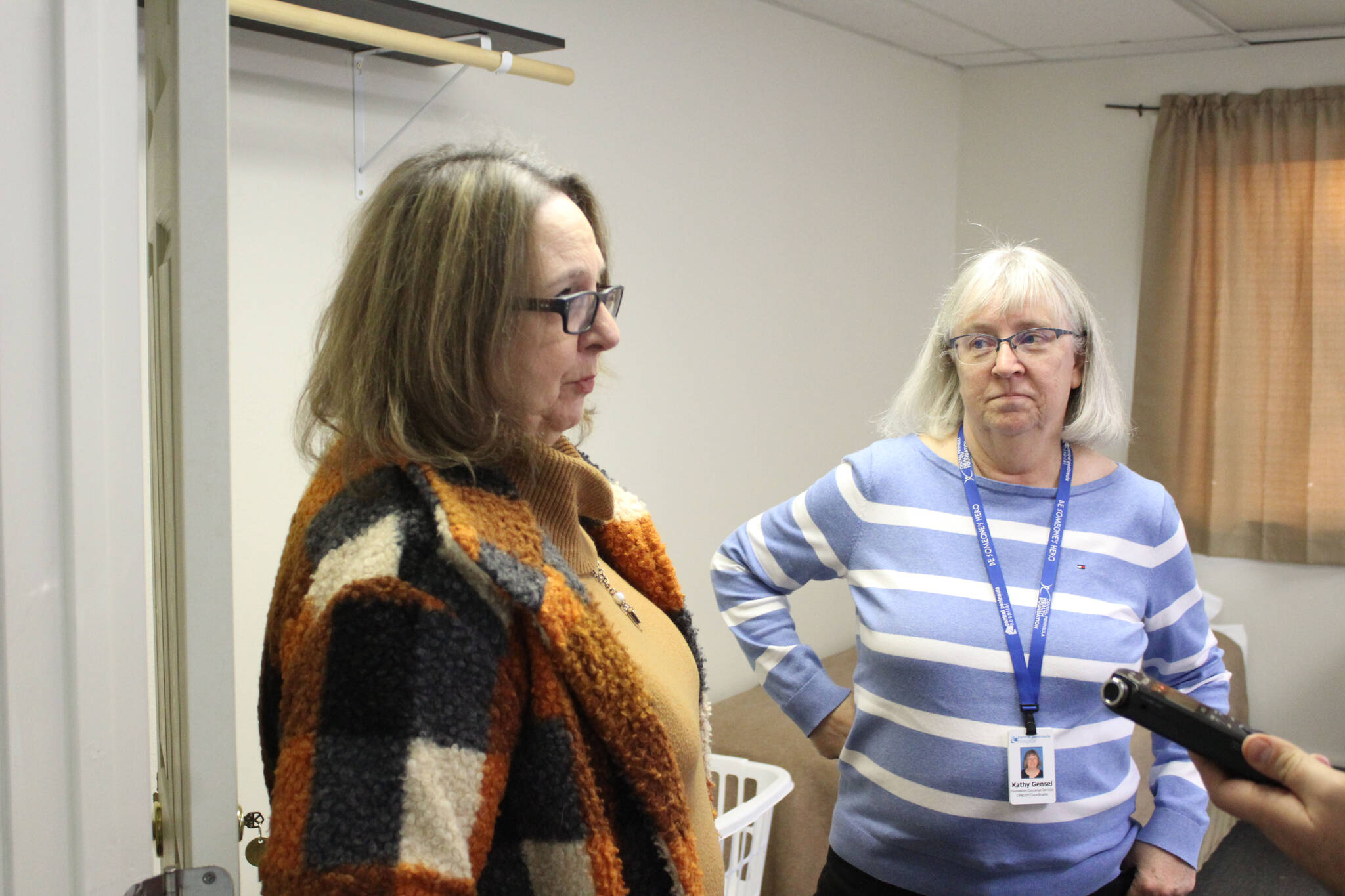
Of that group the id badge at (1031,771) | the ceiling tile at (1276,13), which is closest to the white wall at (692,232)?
the id badge at (1031,771)

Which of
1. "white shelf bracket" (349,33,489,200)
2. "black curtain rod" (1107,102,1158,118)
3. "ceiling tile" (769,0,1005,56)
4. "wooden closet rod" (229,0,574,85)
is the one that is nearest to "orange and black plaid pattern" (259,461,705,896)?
"wooden closet rod" (229,0,574,85)

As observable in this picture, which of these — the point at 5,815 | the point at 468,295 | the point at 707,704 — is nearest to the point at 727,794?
the point at 707,704

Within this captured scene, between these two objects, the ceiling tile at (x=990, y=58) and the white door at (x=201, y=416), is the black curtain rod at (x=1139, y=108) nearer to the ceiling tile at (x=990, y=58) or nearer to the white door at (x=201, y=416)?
the ceiling tile at (x=990, y=58)

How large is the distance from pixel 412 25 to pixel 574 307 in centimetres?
136

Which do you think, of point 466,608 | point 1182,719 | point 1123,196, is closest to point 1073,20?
point 1123,196

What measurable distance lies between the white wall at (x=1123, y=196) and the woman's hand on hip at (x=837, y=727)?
303cm

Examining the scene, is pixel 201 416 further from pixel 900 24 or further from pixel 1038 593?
pixel 900 24

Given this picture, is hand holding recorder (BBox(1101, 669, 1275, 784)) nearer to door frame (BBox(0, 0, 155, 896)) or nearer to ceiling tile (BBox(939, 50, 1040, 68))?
door frame (BBox(0, 0, 155, 896))

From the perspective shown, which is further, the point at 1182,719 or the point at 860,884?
the point at 860,884

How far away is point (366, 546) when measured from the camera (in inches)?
34.4

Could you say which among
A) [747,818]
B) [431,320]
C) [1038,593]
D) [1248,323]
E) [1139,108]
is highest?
[1139,108]

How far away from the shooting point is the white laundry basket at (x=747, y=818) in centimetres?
238

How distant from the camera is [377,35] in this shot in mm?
1971

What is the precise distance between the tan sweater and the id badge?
0.50 m
